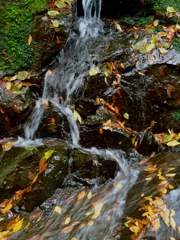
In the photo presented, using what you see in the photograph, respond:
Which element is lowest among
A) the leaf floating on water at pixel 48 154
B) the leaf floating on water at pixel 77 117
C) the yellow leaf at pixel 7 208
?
the yellow leaf at pixel 7 208

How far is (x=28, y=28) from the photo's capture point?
5.51 m

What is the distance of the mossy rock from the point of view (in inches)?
210

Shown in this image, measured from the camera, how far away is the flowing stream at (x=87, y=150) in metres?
3.62

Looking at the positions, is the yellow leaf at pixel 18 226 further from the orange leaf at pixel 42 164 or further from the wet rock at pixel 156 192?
the wet rock at pixel 156 192

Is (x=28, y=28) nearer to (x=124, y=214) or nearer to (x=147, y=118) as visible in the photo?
(x=147, y=118)

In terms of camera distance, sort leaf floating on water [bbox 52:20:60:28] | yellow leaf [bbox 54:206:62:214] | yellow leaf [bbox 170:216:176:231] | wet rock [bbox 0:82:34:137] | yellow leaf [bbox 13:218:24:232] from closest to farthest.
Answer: yellow leaf [bbox 170:216:176:231], yellow leaf [bbox 13:218:24:232], yellow leaf [bbox 54:206:62:214], wet rock [bbox 0:82:34:137], leaf floating on water [bbox 52:20:60:28]

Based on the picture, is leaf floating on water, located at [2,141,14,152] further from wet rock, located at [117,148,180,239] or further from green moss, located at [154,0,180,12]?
green moss, located at [154,0,180,12]

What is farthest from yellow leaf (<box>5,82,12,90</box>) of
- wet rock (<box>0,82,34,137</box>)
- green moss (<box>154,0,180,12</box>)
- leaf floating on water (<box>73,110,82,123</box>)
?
green moss (<box>154,0,180,12</box>)

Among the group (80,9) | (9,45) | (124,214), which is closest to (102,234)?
(124,214)

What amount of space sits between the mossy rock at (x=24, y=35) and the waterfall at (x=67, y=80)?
1.19ft

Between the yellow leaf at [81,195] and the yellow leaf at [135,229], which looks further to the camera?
the yellow leaf at [81,195]

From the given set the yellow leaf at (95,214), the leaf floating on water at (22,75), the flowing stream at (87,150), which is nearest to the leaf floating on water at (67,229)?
the flowing stream at (87,150)

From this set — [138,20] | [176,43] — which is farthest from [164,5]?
[176,43]

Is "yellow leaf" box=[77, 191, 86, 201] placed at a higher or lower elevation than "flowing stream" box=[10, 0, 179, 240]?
lower
